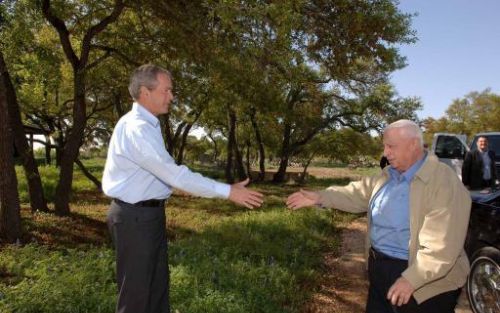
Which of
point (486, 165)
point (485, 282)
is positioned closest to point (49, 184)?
point (486, 165)

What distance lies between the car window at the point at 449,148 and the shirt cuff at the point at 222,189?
48.7ft

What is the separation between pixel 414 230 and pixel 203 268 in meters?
3.57

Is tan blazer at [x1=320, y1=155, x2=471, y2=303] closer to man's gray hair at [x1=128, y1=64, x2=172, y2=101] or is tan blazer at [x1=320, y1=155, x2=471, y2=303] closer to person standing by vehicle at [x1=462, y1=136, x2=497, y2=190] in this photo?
man's gray hair at [x1=128, y1=64, x2=172, y2=101]

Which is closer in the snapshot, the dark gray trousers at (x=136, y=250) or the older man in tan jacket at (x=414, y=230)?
the older man in tan jacket at (x=414, y=230)

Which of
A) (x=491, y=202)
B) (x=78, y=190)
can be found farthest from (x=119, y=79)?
(x=491, y=202)

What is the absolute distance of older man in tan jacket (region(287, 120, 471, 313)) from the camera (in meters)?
2.86

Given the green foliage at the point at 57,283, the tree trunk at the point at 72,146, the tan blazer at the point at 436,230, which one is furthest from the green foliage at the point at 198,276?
the tree trunk at the point at 72,146

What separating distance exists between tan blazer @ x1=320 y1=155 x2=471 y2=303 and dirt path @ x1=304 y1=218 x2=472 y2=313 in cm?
305

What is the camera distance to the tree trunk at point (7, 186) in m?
8.55

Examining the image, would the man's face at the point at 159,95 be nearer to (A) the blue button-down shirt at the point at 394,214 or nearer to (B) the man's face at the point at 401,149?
(B) the man's face at the point at 401,149

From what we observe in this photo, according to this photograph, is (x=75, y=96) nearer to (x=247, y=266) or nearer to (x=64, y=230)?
(x=64, y=230)

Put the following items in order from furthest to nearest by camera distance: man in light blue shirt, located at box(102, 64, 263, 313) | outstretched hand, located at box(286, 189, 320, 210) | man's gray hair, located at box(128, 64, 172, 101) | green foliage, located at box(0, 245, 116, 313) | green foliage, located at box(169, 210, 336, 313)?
green foliage, located at box(169, 210, 336, 313)
green foliage, located at box(0, 245, 116, 313)
outstretched hand, located at box(286, 189, 320, 210)
man's gray hair, located at box(128, 64, 172, 101)
man in light blue shirt, located at box(102, 64, 263, 313)

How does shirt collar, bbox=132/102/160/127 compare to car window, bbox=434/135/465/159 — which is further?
car window, bbox=434/135/465/159

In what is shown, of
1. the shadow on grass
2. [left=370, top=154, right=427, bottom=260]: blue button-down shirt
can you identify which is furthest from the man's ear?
the shadow on grass
